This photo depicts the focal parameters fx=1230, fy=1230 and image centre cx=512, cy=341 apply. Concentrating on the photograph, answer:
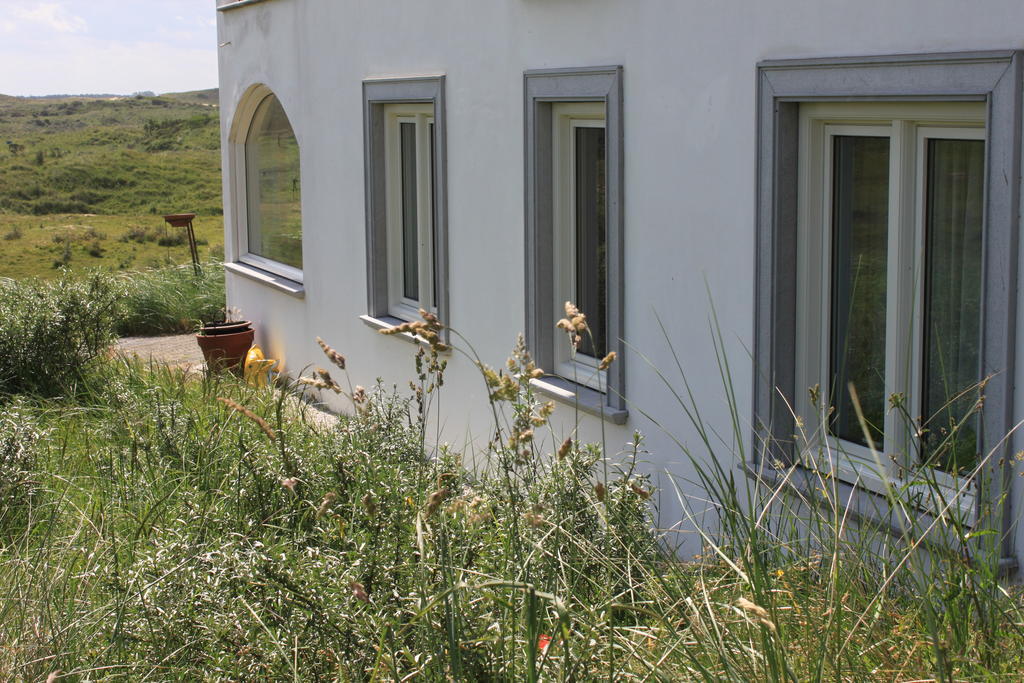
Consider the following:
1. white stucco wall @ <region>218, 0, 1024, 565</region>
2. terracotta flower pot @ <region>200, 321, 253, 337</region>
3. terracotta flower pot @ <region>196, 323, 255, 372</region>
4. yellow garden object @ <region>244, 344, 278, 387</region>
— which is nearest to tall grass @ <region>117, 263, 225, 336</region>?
terracotta flower pot @ <region>200, 321, 253, 337</region>

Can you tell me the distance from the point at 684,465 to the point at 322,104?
5402 millimetres

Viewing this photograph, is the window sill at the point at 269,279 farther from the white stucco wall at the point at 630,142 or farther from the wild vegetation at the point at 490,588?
the wild vegetation at the point at 490,588

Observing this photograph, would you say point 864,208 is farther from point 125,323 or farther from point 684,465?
point 125,323

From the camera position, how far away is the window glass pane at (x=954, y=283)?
4324 mm

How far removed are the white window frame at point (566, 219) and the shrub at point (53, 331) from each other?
4265 millimetres

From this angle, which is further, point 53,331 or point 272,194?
point 272,194

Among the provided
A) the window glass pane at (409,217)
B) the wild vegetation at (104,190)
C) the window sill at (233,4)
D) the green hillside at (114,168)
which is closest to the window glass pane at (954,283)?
the window glass pane at (409,217)

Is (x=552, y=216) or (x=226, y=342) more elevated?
(x=552, y=216)

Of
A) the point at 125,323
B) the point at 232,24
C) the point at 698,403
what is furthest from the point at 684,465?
the point at 125,323

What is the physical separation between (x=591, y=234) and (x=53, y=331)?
5.01 m

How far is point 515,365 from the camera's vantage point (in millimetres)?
3418

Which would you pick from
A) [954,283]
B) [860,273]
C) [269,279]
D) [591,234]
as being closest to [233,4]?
[269,279]

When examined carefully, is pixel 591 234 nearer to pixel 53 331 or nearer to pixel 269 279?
pixel 53 331

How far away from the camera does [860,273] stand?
4848mm
